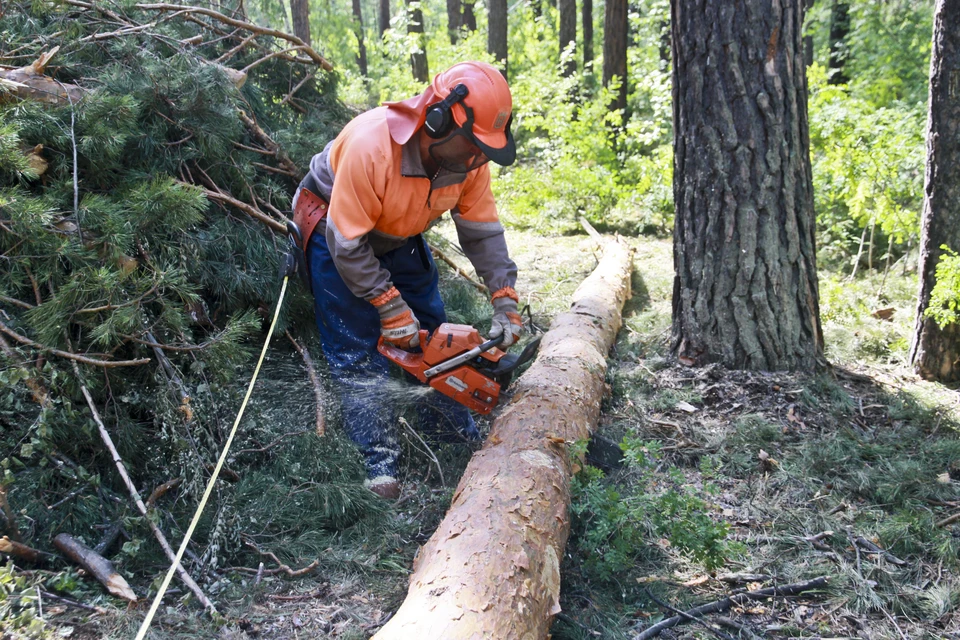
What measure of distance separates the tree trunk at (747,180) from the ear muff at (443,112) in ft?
5.90

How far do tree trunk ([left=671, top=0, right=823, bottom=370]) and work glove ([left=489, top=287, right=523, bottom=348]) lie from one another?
139cm

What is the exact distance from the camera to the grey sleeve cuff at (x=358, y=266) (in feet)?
9.65

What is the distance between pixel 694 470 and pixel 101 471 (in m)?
2.68

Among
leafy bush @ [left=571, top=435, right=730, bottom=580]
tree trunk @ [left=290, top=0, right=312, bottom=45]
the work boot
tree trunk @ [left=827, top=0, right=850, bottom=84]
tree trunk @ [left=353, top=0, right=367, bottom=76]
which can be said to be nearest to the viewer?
leafy bush @ [left=571, top=435, right=730, bottom=580]

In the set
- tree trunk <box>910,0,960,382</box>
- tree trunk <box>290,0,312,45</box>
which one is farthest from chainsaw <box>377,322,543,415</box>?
tree trunk <box>290,0,312,45</box>

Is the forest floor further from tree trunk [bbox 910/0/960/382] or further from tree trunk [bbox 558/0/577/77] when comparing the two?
tree trunk [bbox 558/0/577/77]

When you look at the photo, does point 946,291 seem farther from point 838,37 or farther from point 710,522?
point 838,37

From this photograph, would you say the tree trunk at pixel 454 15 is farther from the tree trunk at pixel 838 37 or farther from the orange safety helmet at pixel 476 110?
the orange safety helmet at pixel 476 110

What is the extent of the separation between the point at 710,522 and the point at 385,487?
149 centimetres

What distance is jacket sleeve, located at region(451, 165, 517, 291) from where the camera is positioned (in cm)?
344

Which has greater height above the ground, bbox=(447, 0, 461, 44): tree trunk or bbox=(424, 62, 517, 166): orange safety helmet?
bbox=(447, 0, 461, 44): tree trunk

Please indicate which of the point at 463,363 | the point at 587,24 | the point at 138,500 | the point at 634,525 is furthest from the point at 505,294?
the point at 587,24

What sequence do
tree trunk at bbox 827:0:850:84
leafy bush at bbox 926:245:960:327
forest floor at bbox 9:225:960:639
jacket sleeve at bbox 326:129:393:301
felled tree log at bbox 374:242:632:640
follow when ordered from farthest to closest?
tree trunk at bbox 827:0:850:84 → leafy bush at bbox 926:245:960:327 → jacket sleeve at bbox 326:129:393:301 → forest floor at bbox 9:225:960:639 → felled tree log at bbox 374:242:632:640

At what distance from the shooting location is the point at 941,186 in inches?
161
